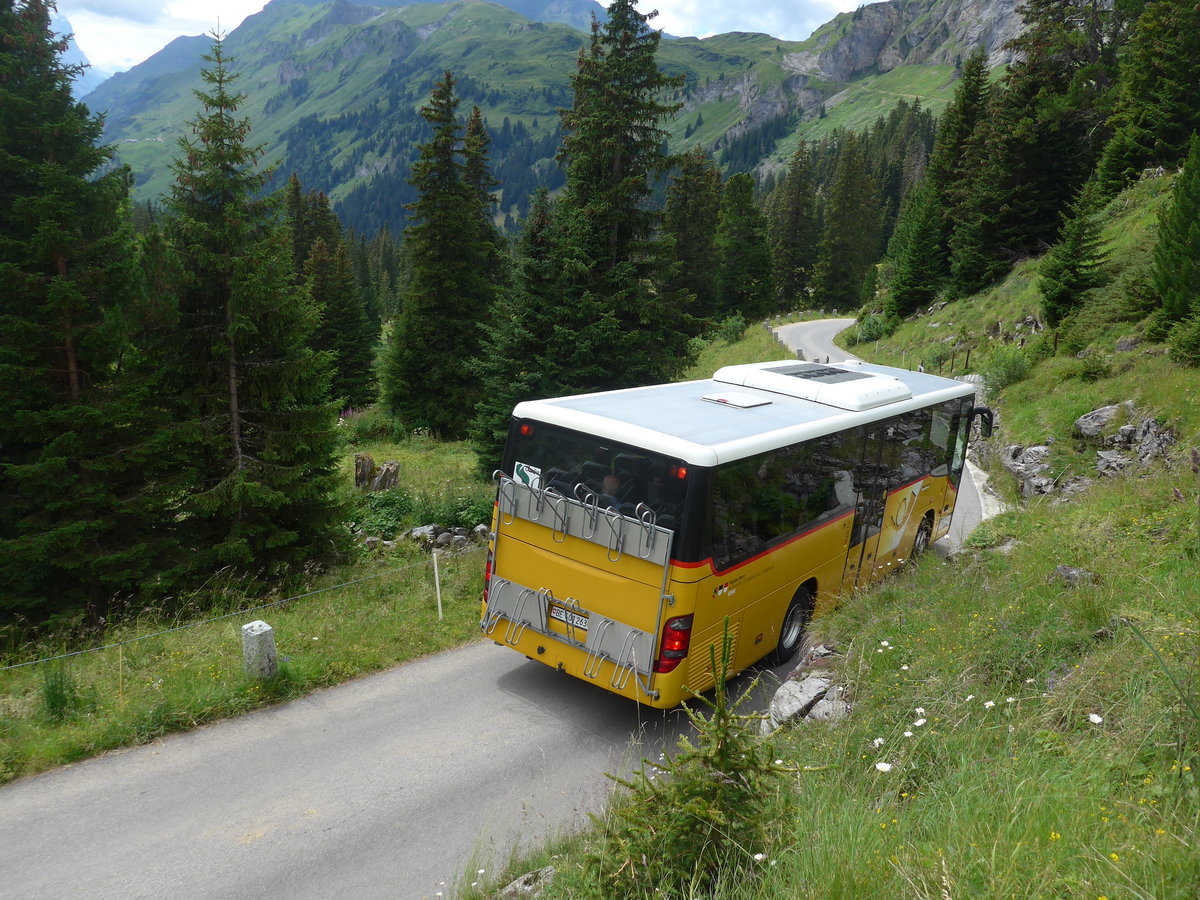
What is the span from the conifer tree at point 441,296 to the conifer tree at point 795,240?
4852 centimetres

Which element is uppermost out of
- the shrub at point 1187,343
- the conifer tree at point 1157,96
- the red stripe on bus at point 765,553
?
the conifer tree at point 1157,96

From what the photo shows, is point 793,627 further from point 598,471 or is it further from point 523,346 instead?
point 523,346

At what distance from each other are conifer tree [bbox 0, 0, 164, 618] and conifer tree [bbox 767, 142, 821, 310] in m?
68.9

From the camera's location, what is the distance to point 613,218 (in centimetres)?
2064

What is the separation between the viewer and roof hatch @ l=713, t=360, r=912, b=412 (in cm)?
1048

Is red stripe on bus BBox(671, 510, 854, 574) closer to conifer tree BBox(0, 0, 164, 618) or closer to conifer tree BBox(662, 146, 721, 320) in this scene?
A: conifer tree BBox(0, 0, 164, 618)

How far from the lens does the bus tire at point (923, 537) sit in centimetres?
1317

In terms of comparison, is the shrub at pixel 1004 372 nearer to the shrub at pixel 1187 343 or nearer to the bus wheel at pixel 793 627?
the shrub at pixel 1187 343

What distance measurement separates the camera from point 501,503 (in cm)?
888

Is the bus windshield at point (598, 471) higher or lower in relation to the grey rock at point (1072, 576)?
higher

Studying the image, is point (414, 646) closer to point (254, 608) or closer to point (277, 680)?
point (277, 680)

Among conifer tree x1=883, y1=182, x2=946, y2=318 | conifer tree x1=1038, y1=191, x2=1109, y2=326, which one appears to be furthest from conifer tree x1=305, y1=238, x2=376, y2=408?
conifer tree x1=1038, y1=191, x2=1109, y2=326

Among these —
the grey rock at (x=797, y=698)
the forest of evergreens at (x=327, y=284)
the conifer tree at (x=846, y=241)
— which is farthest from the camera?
the conifer tree at (x=846, y=241)

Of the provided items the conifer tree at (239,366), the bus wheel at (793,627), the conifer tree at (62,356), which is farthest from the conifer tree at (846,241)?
the conifer tree at (62,356)
